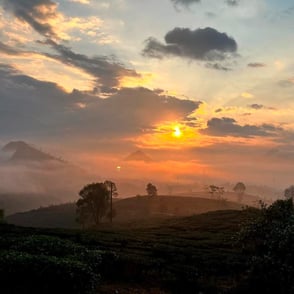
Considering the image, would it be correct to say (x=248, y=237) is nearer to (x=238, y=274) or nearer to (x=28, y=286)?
(x=238, y=274)

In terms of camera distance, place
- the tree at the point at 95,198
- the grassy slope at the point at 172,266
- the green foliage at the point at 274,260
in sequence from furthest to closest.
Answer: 1. the tree at the point at 95,198
2. the grassy slope at the point at 172,266
3. the green foliage at the point at 274,260

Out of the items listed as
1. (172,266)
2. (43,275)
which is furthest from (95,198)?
(43,275)

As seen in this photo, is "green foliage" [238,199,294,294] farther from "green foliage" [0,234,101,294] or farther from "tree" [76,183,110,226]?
"tree" [76,183,110,226]

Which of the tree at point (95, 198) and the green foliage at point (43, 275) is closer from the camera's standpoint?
the green foliage at point (43, 275)

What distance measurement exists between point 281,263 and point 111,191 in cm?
13175

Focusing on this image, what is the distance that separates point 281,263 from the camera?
92.7 ft

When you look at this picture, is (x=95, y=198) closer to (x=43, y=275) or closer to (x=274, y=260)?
(x=274, y=260)

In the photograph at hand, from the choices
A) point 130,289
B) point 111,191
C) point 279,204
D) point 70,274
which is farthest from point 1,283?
point 111,191

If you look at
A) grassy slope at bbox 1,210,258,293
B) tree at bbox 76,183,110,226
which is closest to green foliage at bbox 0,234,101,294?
grassy slope at bbox 1,210,258,293

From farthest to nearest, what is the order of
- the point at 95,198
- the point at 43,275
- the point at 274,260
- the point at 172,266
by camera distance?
the point at 95,198
the point at 172,266
the point at 274,260
the point at 43,275

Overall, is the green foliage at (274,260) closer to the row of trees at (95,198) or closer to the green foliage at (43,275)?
the green foliage at (43,275)

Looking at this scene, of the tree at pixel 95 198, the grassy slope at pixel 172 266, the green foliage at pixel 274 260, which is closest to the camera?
the green foliage at pixel 274 260

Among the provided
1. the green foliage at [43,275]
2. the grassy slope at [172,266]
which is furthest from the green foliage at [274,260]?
the green foliage at [43,275]

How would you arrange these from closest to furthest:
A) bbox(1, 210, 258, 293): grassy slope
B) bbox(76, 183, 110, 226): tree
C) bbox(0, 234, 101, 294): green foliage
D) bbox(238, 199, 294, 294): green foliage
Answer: bbox(0, 234, 101, 294): green foliage
bbox(238, 199, 294, 294): green foliage
bbox(1, 210, 258, 293): grassy slope
bbox(76, 183, 110, 226): tree
